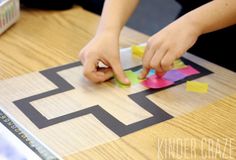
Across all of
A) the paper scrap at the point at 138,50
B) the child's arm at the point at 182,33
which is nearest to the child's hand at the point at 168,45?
the child's arm at the point at 182,33

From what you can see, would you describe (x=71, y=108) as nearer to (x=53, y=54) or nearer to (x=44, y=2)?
(x=53, y=54)

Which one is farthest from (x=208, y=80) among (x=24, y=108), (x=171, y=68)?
(x=24, y=108)

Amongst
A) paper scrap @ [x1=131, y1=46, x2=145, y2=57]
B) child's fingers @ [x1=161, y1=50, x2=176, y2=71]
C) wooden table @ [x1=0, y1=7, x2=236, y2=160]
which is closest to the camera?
wooden table @ [x1=0, y1=7, x2=236, y2=160]

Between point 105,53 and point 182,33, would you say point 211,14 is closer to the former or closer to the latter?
point 182,33

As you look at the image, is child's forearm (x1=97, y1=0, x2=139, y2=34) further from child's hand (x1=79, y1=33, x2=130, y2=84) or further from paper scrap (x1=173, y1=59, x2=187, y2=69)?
paper scrap (x1=173, y1=59, x2=187, y2=69)

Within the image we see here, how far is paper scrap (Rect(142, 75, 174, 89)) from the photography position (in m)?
0.86

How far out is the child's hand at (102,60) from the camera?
0.86 m

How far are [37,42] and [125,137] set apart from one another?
16.2 inches

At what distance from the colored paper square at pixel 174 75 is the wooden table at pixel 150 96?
0.03m

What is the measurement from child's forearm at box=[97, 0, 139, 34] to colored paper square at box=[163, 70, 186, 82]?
0.46 feet

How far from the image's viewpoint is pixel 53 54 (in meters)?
0.97

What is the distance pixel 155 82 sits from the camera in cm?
87

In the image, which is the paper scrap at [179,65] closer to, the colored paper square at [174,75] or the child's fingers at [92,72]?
the colored paper square at [174,75]

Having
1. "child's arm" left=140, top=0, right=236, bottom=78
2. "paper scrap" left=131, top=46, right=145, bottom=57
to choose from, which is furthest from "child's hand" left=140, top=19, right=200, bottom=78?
"paper scrap" left=131, top=46, right=145, bottom=57
